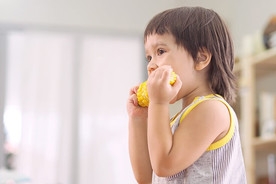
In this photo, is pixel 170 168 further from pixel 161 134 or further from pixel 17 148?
pixel 17 148

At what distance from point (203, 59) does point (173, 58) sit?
5 centimetres

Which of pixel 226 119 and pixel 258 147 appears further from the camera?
pixel 258 147

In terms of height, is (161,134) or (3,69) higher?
(3,69)

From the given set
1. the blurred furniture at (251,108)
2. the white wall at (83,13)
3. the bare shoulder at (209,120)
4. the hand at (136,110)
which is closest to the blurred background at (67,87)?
the white wall at (83,13)

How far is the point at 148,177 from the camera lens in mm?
938

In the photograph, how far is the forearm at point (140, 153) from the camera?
94 cm

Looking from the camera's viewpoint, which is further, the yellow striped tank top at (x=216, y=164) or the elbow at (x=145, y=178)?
the elbow at (x=145, y=178)

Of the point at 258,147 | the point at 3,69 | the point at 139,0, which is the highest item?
the point at 139,0

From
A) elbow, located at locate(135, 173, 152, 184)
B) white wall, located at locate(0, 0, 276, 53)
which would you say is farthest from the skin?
white wall, located at locate(0, 0, 276, 53)

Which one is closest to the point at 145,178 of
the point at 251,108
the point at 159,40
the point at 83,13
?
the point at 159,40

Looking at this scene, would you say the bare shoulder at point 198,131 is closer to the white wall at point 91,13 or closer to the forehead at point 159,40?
the forehead at point 159,40

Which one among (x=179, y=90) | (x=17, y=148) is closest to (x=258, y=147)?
(x=17, y=148)

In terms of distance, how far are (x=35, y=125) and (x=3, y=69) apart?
0.43 metres

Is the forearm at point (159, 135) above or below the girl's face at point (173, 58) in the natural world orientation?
below
